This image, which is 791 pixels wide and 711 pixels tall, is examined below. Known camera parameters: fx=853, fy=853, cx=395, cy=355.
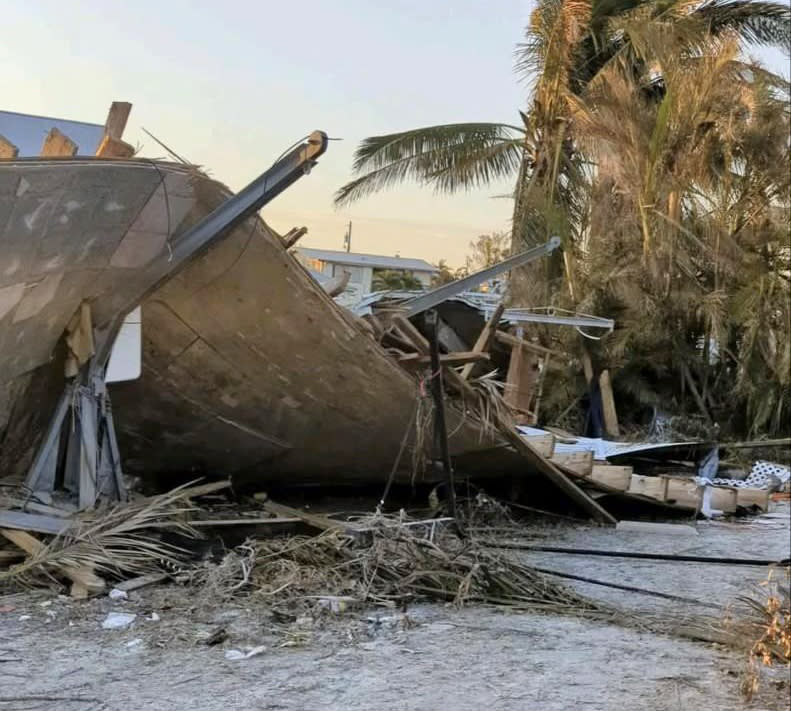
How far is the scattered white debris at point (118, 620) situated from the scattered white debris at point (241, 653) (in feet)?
2.26

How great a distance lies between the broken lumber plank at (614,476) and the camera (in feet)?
30.2

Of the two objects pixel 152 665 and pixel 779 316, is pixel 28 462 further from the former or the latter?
pixel 779 316

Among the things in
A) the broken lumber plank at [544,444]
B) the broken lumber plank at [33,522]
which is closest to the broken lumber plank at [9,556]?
the broken lumber plank at [33,522]

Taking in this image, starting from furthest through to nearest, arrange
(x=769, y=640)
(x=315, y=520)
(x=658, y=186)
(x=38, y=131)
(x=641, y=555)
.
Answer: (x=658, y=186)
(x=641, y=555)
(x=38, y=131)
(x=315, y=520)
(x=769, y=640)

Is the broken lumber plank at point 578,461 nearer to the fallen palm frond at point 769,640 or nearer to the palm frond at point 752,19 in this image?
the fallen palm frond at point 769,640

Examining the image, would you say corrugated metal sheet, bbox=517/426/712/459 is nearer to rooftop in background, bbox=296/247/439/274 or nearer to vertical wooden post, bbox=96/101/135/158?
vertical wooden post, bbox=96/101/135/158

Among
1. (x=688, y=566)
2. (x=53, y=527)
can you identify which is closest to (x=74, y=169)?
(x=53, y=527)

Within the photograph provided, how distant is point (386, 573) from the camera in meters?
5.32

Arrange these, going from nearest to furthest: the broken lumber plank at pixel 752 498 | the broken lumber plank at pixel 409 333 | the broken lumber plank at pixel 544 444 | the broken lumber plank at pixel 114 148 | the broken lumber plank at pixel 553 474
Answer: the broken lumber plank at pixel 114 148
the broken lumber plank at pixel 409 333
the broken lumber plank at pixel 553 474
the broken lumber plank at pixel 544 444
the broken lumber plank at pixel 752 498

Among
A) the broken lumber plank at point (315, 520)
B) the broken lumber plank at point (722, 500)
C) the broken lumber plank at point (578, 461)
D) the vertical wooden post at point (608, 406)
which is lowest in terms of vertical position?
the broken lumber plank at point (315, 520)

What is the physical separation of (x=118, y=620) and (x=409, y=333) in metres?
3.54

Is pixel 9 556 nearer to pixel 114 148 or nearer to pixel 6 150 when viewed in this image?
pixel 6 150

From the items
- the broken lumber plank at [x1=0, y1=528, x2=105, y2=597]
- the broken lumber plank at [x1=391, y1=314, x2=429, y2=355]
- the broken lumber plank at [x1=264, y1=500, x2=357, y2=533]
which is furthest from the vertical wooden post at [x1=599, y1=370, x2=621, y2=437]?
the broken lumber plank at [x1=0, y1=528, x2=105, y2=597]

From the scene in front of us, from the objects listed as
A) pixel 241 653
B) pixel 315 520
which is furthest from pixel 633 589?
pixel 241 653
